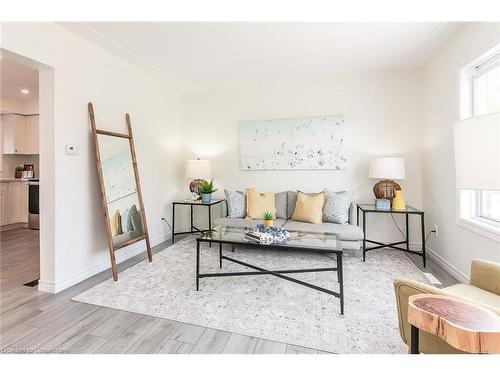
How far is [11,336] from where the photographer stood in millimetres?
1718

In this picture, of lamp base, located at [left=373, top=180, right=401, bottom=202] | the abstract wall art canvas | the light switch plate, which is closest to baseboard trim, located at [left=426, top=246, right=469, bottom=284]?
lamp base, located at [left=373, top=180, right=401, bottom=202]

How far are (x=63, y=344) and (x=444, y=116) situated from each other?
408cm

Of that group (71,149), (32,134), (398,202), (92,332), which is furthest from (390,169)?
(32,134)

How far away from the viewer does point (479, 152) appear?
3.92ft

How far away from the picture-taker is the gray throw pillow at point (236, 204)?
374cm

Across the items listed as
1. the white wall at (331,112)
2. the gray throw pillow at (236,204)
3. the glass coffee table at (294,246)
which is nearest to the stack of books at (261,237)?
the glass coffee table at (294,246)

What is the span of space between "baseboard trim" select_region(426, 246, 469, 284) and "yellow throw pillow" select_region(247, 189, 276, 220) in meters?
2.07

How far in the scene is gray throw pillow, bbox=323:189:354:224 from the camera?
3.37 m

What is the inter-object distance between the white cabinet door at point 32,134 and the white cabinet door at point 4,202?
2.58 feet

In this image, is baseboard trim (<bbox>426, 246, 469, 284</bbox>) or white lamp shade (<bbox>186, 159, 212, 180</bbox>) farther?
white lamp shade (<bbox>186, 159, 212, 180</bbox>)

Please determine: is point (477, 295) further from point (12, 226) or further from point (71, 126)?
point (12, 226)

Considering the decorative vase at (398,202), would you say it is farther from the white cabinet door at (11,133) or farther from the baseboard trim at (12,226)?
the white cabinet door at (11,133)

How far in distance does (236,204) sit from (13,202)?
184 inches

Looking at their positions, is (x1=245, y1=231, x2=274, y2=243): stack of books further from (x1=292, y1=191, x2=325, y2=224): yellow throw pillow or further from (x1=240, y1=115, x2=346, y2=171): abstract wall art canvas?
(x1=240, y1=115, x2=346, y2=171): abstract wall art canvas
